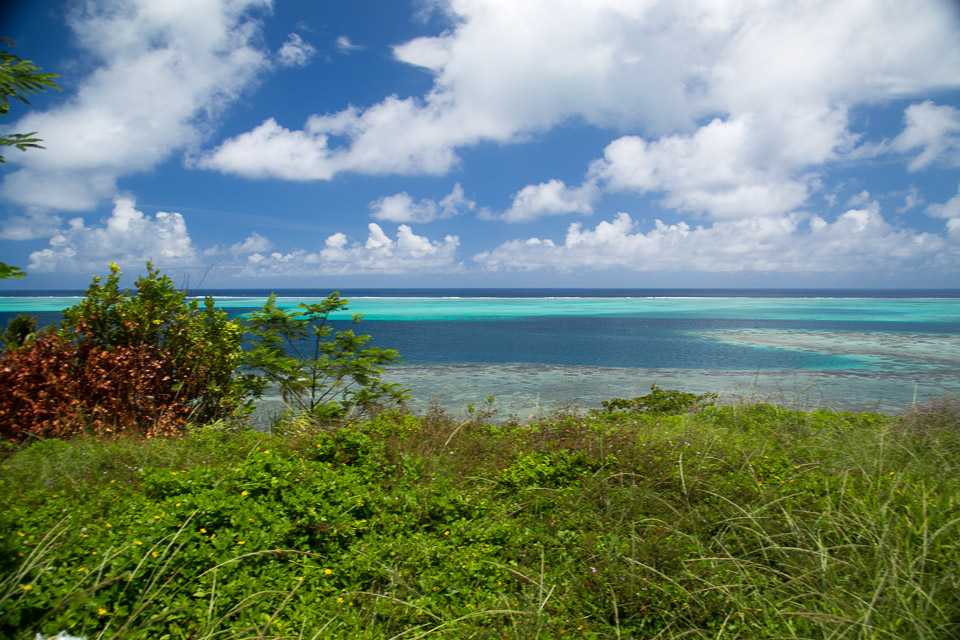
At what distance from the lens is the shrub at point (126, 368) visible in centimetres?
620

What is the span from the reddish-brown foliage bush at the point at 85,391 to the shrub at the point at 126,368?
1 cm

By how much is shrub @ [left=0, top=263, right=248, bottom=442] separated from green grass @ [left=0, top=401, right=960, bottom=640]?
5.77 ft

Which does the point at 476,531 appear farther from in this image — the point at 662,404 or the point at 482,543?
the point at 662,404

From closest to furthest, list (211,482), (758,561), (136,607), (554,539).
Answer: (136,607), (758,561), (554,539), (211,482)

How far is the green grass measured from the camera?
262 centimetres

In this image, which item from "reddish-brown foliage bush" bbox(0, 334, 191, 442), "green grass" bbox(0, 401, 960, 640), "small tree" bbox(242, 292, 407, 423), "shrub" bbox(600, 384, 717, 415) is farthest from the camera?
"shrub" bbox(600, 384, 717, 415)

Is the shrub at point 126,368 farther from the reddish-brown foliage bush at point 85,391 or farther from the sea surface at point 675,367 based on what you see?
the sea surface at point 675,367

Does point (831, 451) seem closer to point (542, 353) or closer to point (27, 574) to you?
point (27, 574)

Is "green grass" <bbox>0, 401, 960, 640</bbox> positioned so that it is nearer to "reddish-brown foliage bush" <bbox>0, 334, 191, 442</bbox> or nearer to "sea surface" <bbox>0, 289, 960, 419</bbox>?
"reddish-brown foliage bush" <bbox>0, 334, 191, 442</bbox>

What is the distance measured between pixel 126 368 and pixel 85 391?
54 centimetres

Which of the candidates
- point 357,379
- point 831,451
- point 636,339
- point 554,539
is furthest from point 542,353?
Result: point 554,539

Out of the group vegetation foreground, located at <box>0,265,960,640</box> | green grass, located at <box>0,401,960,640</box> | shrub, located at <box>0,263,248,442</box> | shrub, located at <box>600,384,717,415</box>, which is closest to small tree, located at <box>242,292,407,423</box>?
shrub, located at <box>0,263,248,442</box>

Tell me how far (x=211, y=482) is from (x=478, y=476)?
228 cm

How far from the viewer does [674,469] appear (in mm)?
4461
